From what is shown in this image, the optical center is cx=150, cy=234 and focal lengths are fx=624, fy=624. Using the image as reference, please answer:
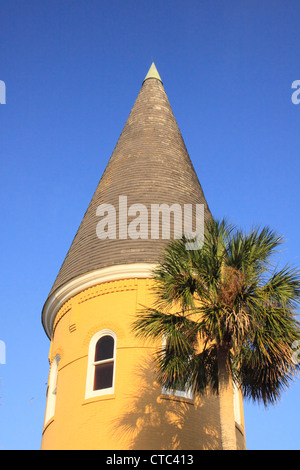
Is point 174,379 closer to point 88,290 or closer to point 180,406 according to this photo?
point 180,406

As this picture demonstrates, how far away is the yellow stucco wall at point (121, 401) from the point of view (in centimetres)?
1552

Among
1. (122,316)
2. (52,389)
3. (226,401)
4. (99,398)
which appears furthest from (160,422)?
(52,389)

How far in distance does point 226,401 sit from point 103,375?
5.80 meters

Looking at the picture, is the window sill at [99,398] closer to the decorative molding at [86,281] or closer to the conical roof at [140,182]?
the decorative molding at [86,281]

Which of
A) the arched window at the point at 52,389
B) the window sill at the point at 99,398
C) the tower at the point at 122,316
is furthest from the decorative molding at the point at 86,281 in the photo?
the window sill at the point at 99,398

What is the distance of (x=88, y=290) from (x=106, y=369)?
259cm

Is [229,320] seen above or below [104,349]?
below

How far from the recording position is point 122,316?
17312mm

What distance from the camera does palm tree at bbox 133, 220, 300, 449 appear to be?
11797mm

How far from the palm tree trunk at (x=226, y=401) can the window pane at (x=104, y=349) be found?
18.1 feet

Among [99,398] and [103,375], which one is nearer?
[99,398]

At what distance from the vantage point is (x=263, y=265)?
1277 centimetres

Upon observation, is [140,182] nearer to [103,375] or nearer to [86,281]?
[86,281]

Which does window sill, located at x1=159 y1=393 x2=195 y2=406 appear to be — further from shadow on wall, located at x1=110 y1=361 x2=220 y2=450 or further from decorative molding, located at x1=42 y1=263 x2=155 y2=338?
decorative molding, located at x1=42 y1=263 x2=155 y2=338
